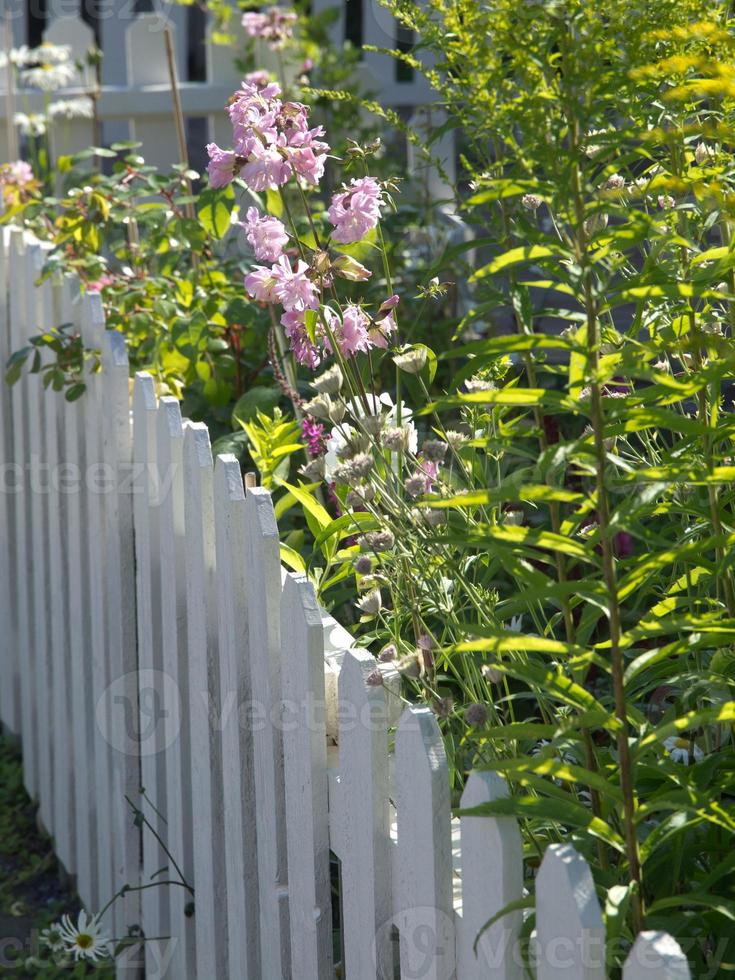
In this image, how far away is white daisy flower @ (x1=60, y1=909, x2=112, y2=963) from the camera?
8.07ft

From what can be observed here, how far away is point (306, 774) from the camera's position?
160 centimetres

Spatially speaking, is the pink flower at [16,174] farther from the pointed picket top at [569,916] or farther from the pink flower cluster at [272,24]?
the pointed picket top at [569,916]

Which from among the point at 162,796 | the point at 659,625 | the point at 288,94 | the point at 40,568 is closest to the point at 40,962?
the point at 162,796

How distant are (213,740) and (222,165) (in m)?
0.84

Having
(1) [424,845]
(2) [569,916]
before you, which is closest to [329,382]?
(1) [424,845]

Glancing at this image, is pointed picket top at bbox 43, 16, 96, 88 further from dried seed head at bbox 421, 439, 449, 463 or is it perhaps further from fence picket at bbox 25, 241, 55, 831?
dried seed head at bbox 421, 439, 449, 463

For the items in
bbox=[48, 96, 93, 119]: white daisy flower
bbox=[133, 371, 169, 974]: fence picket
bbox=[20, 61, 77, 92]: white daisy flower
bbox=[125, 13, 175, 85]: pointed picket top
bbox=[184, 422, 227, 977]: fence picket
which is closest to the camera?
bbox=[184, 422, 227, 977]: fence picket

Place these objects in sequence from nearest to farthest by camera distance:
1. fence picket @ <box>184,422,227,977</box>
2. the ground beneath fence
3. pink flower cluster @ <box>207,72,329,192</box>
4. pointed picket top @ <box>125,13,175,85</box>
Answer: pink flower cluster @ <box>207,72,329,192</box> < fence picket @ <box>184,422,227,977</box> < the ground beneath fence < pointed picket top @ <box>125,13,175,85</box>

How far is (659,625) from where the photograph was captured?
3.73ft

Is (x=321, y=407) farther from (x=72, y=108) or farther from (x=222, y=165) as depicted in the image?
(x=72, y=108)

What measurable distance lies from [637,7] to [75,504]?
5.98 feet

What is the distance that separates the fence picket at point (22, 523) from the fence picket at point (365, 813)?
184cm

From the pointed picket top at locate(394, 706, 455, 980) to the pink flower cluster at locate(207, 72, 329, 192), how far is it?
2.45 ft

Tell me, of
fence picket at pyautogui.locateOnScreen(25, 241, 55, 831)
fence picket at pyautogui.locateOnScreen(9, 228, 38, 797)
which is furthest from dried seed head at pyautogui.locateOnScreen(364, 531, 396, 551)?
fence picket at pyautogui.locateOnScreen(9, 228, 38, 797)
